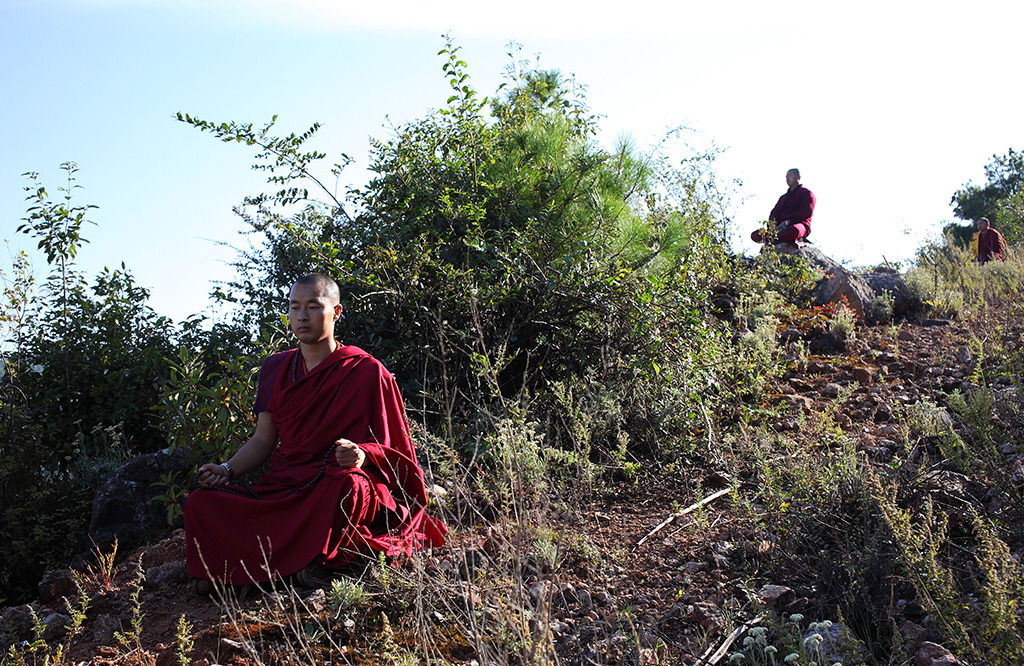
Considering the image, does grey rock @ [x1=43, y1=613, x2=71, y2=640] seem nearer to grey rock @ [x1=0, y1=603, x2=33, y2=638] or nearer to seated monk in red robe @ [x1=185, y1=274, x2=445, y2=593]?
grey rock @ [x1=0, y1=603, x2=33, y2=638]

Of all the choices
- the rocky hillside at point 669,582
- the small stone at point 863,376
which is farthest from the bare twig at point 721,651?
the small stone at point 863,376

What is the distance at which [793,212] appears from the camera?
10.0 m

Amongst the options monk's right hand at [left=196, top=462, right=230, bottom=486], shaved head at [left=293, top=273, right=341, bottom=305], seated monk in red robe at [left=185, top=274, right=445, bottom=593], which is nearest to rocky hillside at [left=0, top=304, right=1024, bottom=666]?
seated monk in red robe at [left=185, top=274, right=445, bottom=593]

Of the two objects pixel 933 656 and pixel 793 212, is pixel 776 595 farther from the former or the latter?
pixel 793 212

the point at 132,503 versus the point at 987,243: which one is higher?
the point at 987,243

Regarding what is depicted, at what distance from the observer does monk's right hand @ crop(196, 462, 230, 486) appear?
377 centimetres

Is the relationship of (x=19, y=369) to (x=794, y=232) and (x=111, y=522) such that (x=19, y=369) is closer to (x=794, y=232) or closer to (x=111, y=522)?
(x=111, y=522)

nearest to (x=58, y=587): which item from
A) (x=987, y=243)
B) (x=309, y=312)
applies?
(x=309, y=312)

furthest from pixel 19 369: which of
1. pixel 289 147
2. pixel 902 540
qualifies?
pixel 902 540

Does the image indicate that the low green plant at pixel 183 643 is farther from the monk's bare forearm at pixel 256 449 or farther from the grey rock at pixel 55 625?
the monk's bare forearm at pixel 256 449

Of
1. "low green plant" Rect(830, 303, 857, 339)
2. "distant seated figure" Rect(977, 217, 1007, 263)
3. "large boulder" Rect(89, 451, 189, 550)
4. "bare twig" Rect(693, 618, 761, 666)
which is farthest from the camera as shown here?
"distant seated figure" Rect(977, 217, 1007, 263)

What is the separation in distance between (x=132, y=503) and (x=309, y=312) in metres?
1.78

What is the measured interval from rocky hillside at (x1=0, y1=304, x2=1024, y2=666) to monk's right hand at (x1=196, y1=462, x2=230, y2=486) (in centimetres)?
48

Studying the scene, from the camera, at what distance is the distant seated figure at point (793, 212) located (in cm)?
959
